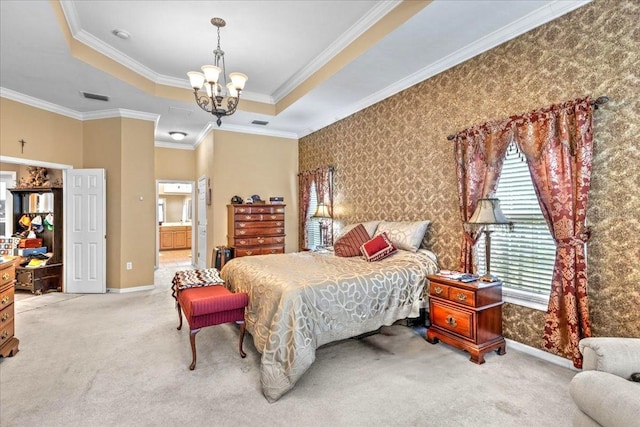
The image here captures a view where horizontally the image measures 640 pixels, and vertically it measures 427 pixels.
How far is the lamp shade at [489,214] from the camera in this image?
2803 millimetres

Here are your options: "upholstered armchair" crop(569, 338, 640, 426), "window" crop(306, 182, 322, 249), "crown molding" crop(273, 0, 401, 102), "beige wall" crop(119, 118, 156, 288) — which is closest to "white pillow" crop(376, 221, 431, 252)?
"upholstered armchair" crop(569, 338, 640, 426)

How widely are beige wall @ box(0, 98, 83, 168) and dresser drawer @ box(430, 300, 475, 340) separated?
6.07 meters

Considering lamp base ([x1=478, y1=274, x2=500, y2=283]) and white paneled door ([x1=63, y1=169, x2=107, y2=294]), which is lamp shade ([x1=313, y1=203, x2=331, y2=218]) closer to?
lamp base ([x1=478, y1=274, x2=500, y2=283])

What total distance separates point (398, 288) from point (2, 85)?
5.85 metres

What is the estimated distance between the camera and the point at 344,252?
13.4 feet

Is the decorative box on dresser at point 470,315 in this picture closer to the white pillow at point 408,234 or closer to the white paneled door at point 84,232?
the white pillow at point 408,234

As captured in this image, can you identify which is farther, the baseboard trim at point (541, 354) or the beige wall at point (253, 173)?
the beige wall at point (253, 173)

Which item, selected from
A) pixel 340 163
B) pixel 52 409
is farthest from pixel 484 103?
pixel 52 409

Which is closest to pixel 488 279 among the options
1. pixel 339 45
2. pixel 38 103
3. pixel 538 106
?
pixel 538 106

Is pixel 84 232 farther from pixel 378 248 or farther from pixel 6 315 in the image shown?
pixel 378 248

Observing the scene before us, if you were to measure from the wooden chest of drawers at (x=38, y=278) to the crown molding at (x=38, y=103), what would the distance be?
255cm

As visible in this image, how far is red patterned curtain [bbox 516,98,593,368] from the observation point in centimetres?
246

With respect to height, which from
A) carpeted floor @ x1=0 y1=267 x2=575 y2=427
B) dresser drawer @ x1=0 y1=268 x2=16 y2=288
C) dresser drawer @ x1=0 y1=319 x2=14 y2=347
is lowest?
carpeted floor @ x1=0 y1=267 x2=575 y2=427

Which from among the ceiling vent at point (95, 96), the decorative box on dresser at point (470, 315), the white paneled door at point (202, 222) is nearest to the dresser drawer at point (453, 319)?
the decorative box on dresser at point (470, 315)
